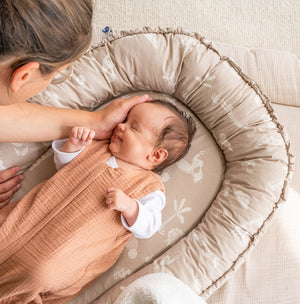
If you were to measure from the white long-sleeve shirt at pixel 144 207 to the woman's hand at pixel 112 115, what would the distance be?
4.1 inches

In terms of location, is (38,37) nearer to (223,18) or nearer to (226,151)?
(226,151)

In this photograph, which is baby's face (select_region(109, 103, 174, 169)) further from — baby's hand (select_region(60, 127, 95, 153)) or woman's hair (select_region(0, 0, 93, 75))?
woman's hair (select_region(0, 0, 93, 75))

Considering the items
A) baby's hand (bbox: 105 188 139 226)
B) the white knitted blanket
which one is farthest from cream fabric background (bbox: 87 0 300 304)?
the white knitted blanket

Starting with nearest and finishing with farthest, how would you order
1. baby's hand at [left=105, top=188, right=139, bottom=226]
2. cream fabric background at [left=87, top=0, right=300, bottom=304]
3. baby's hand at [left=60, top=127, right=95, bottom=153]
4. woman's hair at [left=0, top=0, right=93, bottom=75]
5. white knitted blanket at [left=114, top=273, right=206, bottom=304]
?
woman's hair at [left=0, top=0, right=93, bottom=75]
white knitted blanket at [left=114, top=273, right=206, bottom=304]
baby's hand at [left=105, top=188, right=139, bottom=226]
baby's hand at [left=60, top=127, right=95, bottom=153]
cream fabric background at [left=87, top=0, right=300, bottom=304]

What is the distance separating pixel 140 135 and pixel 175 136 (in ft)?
0.38

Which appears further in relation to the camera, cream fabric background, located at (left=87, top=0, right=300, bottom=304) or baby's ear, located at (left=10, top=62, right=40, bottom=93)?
cream fabric background, located at (left=87, top=0, right=300, bottom=304)

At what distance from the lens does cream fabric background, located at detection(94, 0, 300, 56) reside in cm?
183

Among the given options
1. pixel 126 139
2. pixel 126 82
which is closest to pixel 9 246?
pixel 126 139

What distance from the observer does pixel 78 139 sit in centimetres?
115

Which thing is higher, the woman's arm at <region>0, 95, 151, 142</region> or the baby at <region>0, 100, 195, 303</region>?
the woman's arm at <region>0, 95, 151, 142</region>

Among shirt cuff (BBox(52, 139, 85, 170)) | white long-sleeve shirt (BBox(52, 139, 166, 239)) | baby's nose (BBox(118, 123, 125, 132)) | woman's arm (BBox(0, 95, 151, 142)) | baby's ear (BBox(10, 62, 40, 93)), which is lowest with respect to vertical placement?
white long-sleeve shirt (BBox(52, 139, 166, 239))

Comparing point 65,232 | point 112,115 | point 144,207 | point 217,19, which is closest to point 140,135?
point 112,115

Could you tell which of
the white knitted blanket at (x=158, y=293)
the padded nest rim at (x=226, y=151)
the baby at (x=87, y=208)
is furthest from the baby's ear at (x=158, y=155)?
the white knitted blanket at (x=158, y=293)

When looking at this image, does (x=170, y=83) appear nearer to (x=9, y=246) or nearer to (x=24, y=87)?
(x=24, y=87)
